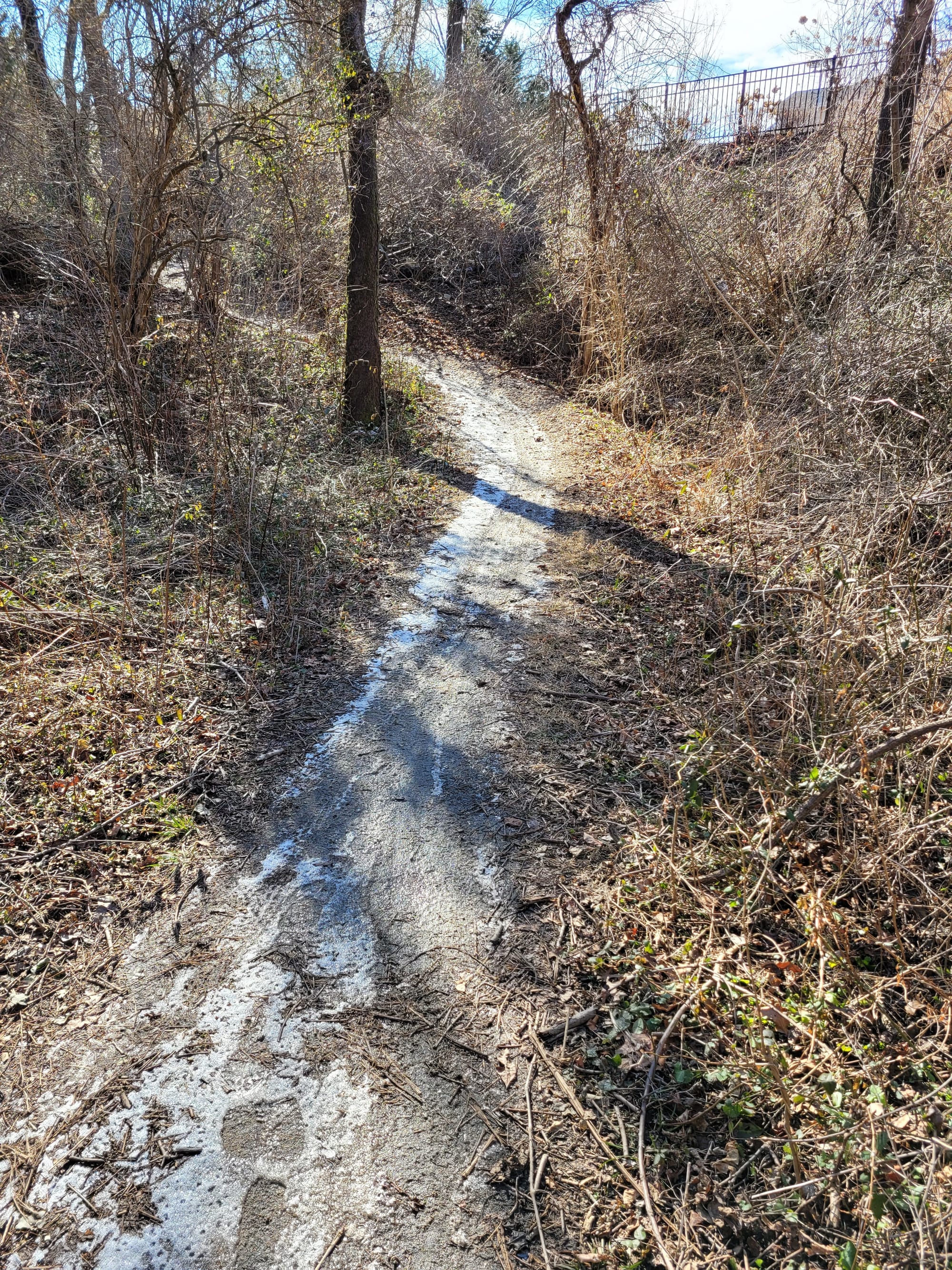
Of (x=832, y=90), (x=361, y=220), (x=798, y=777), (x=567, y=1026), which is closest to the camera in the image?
(x=567, y=1026)

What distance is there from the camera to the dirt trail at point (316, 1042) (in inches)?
83.7

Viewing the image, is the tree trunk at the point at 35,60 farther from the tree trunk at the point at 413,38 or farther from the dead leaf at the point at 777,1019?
the dead leaf at the point at 777,1019

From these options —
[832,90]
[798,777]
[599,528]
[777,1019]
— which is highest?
[832,90]

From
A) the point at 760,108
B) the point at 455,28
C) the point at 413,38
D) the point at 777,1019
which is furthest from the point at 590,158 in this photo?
the point at 455,28

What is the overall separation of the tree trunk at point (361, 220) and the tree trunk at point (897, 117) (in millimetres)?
4912

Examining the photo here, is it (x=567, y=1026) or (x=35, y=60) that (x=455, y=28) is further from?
(x=567, y=1026)

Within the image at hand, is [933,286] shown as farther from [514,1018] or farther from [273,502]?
[514,1018]

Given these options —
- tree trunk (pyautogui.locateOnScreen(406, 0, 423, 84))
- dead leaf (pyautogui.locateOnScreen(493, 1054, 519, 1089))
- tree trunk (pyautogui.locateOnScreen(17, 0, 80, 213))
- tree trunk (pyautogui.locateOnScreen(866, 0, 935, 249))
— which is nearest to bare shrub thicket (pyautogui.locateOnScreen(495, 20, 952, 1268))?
tree trunk (pyautogui.locateOnScreen(866, 0, 935, 249))

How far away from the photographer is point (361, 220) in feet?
26.7

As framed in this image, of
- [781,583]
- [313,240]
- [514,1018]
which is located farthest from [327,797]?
[313,240]

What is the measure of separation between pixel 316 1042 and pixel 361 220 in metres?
7.92

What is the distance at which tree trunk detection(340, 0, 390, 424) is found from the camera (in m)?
7.33

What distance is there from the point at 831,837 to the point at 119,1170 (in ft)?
8.86

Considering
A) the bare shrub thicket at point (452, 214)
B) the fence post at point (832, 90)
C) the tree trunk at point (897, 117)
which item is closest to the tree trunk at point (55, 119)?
the bare shrub thicket at point (452, 214)
